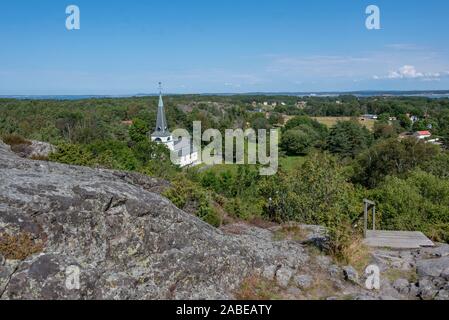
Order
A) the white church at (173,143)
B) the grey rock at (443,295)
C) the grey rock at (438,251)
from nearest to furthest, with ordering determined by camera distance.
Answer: the grey rock at (443,295) → the grey rock at (438,251) → the white church at (173,143)

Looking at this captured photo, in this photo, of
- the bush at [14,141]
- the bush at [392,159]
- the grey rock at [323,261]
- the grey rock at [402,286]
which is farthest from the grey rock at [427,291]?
the bush at [392,159]

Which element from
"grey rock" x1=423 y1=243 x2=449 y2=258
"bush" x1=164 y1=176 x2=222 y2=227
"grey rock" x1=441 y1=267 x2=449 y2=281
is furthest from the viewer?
"bush" x1=164 y1=176 x2=222 y2=227

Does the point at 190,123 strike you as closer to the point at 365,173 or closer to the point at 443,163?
the point at 365,173

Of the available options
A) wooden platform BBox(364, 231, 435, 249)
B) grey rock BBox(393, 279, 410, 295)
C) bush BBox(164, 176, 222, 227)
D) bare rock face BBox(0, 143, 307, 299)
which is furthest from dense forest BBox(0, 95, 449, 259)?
bare rock face BBox(0, 143, 307, 299)

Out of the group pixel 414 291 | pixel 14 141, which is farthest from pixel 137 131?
pixel 414 291

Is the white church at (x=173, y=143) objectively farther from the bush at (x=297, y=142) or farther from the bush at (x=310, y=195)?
the bush at (x=310, y=195)

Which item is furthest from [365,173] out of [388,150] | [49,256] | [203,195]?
[49,256]

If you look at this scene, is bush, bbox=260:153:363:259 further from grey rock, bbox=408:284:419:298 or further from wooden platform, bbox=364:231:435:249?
grey rock, bbox=408:284:419:298
